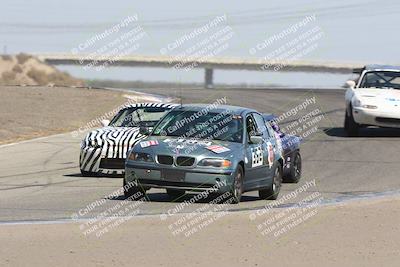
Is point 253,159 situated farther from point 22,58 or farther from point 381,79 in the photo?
point 22,58

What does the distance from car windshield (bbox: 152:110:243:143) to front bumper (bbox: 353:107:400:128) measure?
9.89 metres

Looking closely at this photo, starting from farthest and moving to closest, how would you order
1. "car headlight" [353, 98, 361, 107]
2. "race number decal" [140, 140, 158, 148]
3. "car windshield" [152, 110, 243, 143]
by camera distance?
"car headlight" [353, 98, 361, 107]
"car windshield" [152, 110, 243, 143]
"race number decal" [140, 140, 158, 148]

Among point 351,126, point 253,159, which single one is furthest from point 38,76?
point 253,159

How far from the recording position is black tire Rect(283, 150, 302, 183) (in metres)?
15.4

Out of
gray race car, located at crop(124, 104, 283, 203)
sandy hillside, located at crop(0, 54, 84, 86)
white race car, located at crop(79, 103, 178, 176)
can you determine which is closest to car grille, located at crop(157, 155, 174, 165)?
gray race car, located at crop(124, 104, 283, 203)

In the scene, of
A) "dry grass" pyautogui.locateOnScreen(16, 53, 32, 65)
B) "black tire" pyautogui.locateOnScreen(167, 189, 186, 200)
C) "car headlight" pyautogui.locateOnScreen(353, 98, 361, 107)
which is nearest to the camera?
"black tire" pyautogui.locateOnScreen(167, 189, 186, 200)

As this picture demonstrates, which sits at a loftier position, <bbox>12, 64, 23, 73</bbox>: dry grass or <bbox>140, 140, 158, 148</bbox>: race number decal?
<bbox>140, 140, 158, 148</bbox>: race number decal

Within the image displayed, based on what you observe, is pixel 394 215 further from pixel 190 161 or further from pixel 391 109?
pixel 391 109

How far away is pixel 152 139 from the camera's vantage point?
12344mm

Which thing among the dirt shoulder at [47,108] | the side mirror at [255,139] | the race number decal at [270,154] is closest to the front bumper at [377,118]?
the dirt shoulder at [47,108]

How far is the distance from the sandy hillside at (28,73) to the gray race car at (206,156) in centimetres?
3658

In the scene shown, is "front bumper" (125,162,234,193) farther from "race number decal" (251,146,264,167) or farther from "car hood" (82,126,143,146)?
"car hood" (82,126,143,146)

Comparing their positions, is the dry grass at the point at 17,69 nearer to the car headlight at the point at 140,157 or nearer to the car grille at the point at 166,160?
the car headlight at the point at 140,157

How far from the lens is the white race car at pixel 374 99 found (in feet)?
72.5
